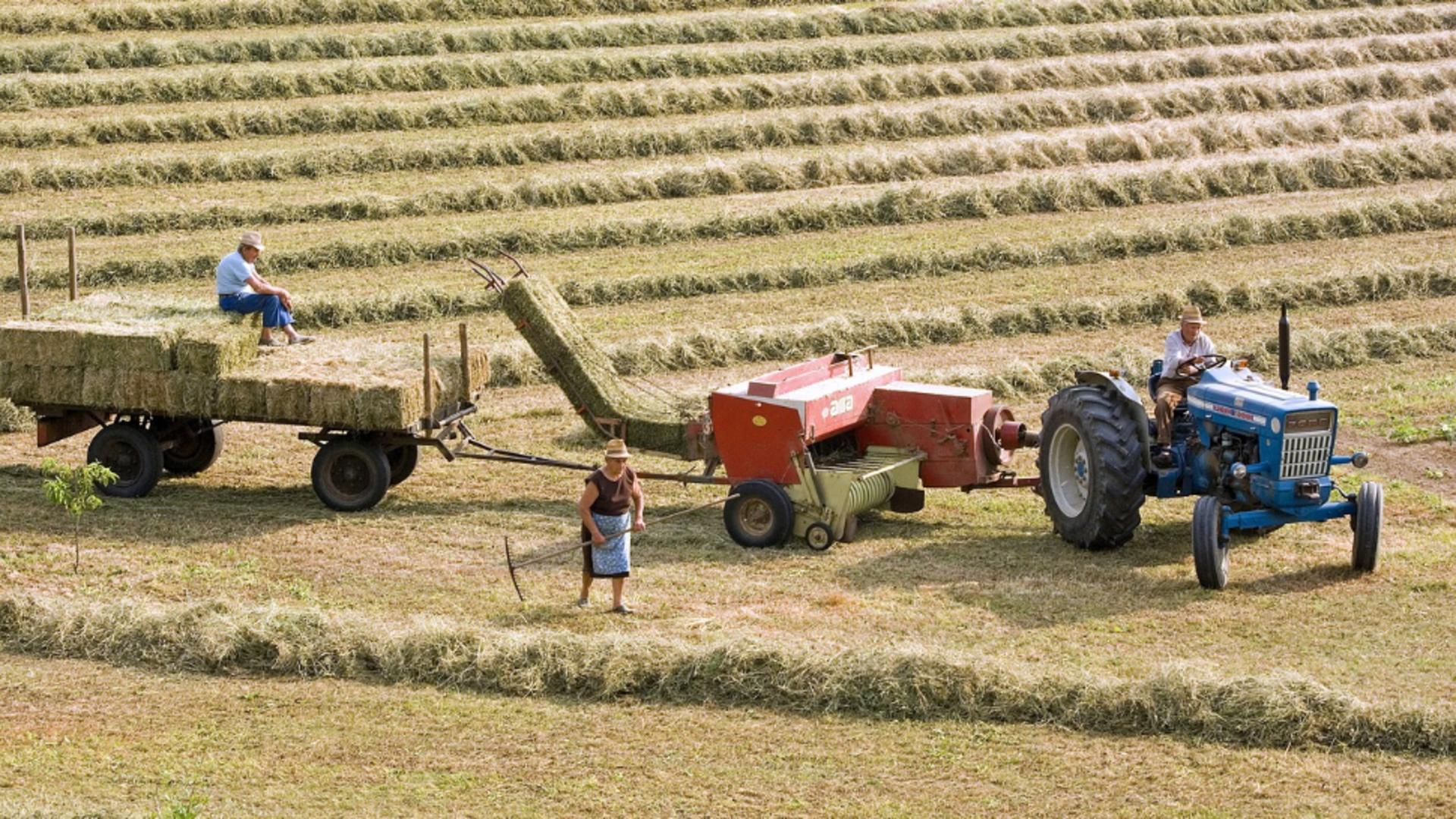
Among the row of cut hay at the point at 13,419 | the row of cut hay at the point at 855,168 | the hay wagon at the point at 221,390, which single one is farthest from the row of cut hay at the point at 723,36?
the hay wagon at the point at 221,390

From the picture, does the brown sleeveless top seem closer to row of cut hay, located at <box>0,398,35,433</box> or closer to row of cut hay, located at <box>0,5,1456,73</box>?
row of cut hay, located at <box>0,398,35,433</box>

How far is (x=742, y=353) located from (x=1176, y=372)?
243 inches

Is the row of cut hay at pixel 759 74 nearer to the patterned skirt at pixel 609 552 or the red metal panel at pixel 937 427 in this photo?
the red metal panel at pixel 937 427

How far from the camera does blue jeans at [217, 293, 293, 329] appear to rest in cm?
1595

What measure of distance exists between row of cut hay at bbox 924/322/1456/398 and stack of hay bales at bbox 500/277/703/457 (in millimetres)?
3756

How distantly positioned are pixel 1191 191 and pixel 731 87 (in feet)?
22.9

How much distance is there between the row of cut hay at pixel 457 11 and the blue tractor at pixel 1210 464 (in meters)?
19.2

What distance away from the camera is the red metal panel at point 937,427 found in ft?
47.6

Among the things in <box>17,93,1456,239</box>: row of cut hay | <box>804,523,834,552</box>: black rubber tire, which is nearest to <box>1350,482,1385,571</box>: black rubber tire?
<box>804,523,834,552</box>: black rubber tire

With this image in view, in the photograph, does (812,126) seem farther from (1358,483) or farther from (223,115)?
Result: (1358,483)

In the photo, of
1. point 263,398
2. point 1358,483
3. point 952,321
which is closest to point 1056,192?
point 952,321

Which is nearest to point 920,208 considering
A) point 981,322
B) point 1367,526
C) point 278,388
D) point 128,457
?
point 981,322

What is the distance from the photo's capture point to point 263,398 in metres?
14.9

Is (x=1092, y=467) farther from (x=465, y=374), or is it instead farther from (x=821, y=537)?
(x=465, y=374)
